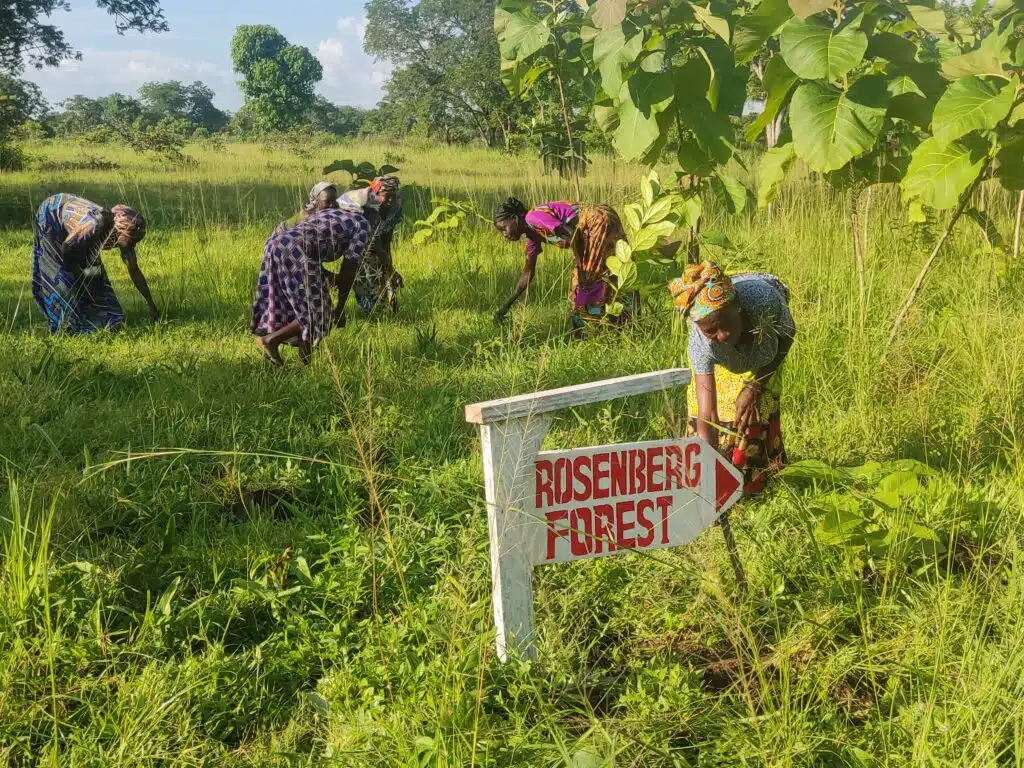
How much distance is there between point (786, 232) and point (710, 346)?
8.84 feet

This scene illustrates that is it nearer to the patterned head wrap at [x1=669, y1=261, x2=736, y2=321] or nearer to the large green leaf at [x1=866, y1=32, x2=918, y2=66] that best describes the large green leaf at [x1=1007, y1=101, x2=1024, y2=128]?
the large green leaf at [x1=866, y1=32, x2=918, y2=66]

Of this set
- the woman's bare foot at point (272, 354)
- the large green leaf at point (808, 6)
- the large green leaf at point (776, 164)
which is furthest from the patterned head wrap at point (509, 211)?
the large green leaf at point (808, 6)

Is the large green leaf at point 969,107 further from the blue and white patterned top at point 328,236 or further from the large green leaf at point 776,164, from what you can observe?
the blue and white patterned top at point 328,236

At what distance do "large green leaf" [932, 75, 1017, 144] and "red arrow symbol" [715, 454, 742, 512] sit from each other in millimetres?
1520

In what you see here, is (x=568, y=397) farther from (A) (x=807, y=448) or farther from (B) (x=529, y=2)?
(B) (x=529, y=2)

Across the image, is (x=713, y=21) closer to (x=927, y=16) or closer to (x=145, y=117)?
(x=927, y=16)

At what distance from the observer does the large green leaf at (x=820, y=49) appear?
240 centimetres

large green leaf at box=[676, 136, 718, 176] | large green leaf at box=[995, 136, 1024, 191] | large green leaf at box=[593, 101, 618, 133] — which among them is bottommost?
large green leaf at box=[995, 136, 1024, 191]

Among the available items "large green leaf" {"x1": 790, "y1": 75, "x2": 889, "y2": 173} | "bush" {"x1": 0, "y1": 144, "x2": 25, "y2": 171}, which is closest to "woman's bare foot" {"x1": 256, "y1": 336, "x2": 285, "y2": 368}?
"large green leaf" {"x1": 790, "y1": 75, "x2": 889, "y2": 173}

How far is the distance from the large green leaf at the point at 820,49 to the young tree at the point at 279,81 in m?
58.3

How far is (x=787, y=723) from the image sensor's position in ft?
5.57

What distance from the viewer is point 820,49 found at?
246 centimetres

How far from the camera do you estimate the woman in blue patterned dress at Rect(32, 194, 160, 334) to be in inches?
215

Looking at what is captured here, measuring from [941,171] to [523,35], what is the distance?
5.11ft
